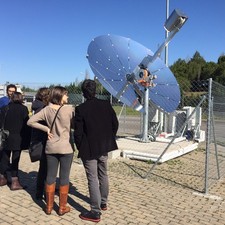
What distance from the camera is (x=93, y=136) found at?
4895 millimetres

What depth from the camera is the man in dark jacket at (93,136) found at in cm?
486

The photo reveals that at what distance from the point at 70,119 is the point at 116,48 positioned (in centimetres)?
705

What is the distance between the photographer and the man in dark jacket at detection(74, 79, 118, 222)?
4.86m

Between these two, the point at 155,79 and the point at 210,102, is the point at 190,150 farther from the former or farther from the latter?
the point at 210,102

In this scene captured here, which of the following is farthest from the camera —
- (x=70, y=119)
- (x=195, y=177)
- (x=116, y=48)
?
(x=116, y=48)

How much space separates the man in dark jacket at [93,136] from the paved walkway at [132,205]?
37 cm

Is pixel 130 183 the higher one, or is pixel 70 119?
pixel 70 119

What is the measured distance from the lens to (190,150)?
11.8 metres

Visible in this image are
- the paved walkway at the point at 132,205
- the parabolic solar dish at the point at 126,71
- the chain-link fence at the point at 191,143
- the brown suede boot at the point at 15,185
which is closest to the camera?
the paved walkway at the point at 132,205

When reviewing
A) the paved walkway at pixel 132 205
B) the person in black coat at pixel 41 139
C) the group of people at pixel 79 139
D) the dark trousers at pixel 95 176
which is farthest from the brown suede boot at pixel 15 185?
the dark trousers at pixel 95 176

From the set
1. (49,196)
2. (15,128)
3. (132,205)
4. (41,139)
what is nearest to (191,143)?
A: (132,205)

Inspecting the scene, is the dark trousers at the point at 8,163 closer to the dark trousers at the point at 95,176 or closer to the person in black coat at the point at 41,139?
the person in black coat at the point at 41,139

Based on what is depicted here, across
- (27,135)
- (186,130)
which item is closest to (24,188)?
(27,135)

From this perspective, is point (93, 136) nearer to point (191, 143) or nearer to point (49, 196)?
point (49, 196)
